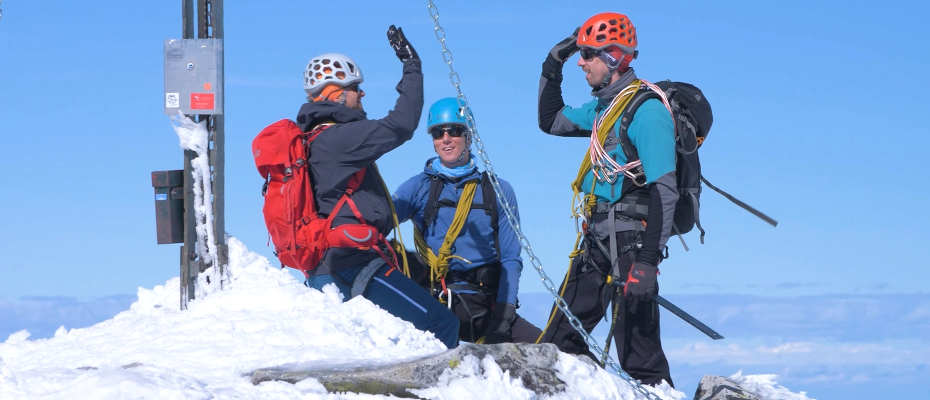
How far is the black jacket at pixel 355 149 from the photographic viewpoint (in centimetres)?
660

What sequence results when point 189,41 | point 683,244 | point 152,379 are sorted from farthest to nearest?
point 189,41, point 683,244, point 152,379

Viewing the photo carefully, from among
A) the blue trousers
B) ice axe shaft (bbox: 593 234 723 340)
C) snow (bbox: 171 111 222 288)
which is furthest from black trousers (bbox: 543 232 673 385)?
snow (bbox: 171 111 222 288)

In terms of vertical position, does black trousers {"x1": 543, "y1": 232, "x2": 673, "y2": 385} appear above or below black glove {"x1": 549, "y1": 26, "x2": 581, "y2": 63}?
below

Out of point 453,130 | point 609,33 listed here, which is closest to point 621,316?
point 609,33

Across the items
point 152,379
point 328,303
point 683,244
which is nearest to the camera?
point 152,379

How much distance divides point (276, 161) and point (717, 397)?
377cm

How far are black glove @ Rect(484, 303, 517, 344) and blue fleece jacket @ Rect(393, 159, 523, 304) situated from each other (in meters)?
0.07

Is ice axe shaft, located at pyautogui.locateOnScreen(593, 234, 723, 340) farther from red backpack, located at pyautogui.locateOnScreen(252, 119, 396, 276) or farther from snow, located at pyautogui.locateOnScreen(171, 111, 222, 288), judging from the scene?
snow, located at pyautogui.locateOnScreen(171, 111, 222, 288)

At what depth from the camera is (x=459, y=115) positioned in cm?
829

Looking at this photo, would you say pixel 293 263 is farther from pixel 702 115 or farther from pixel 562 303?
pixel 702 115

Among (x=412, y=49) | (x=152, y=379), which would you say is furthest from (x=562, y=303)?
(x=152, y=379)

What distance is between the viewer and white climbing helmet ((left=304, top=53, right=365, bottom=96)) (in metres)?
7.11

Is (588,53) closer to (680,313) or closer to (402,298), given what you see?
(680,313)

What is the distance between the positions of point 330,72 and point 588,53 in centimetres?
203
